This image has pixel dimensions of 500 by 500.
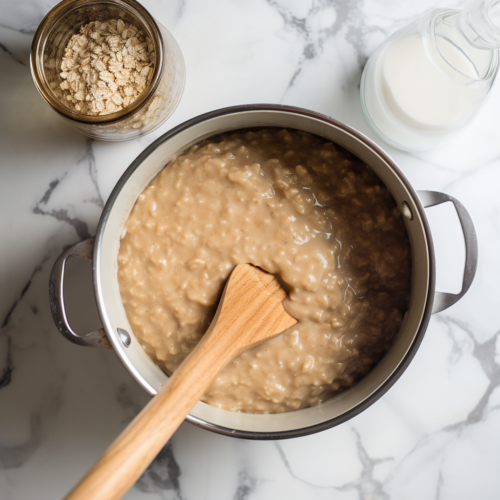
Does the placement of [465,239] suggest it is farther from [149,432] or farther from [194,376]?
[149,432]

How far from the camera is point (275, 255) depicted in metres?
0.98

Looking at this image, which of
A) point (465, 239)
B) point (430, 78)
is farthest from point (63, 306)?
point (430, 78)

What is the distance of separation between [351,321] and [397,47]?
0.67 metres

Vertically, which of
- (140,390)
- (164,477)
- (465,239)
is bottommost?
(164,477)

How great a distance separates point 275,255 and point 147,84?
0.49 m

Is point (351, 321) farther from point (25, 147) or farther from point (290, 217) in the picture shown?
point (25, 147)

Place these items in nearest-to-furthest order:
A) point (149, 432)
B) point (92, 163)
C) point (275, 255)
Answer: point (149, 432)
point (275, 255)
point (92, 163)

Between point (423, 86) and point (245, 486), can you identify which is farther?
point (245, 486)

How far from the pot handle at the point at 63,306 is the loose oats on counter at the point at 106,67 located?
323 millimetres

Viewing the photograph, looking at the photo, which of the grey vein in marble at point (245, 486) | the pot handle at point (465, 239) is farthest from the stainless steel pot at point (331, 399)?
the grey vein in marble at point (245, 486)

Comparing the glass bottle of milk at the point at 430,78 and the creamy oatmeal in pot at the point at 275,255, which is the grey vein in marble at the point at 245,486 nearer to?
the creamy oatmeal in pot at the point at 275,255

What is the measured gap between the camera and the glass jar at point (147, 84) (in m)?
0.98

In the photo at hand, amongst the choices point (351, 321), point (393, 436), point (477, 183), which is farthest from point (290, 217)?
point (393, 436)

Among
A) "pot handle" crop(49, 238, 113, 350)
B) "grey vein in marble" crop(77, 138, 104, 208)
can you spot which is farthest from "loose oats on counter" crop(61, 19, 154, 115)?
"pot handle" crop(49, 238, 113, 350)
